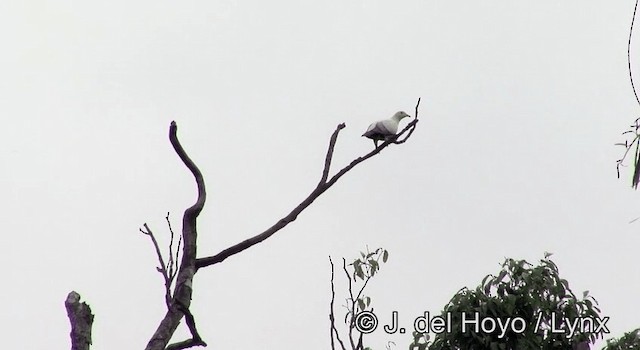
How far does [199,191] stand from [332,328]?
127 inches

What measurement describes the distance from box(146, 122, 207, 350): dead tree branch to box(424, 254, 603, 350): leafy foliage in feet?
15.1

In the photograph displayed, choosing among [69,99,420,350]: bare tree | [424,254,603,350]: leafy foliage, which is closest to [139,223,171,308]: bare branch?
[69,99,420,350]: bare tree

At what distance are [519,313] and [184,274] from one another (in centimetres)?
514

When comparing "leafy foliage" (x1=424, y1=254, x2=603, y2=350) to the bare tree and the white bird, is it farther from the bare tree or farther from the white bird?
the bare tree

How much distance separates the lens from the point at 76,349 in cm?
406

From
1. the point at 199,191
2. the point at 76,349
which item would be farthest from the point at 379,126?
the point at 76,349

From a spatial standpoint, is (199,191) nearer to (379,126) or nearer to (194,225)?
(194,225)

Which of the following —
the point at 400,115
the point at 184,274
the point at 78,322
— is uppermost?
the point at 400,115

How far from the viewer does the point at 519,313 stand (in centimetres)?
898

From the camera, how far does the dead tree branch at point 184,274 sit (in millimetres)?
4141

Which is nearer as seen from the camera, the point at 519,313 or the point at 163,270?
the point at 163,270

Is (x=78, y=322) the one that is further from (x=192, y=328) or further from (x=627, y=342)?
(x=627, y=342)

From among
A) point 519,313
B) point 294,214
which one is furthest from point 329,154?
point 519,313

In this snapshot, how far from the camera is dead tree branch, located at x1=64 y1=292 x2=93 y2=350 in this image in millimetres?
4078
